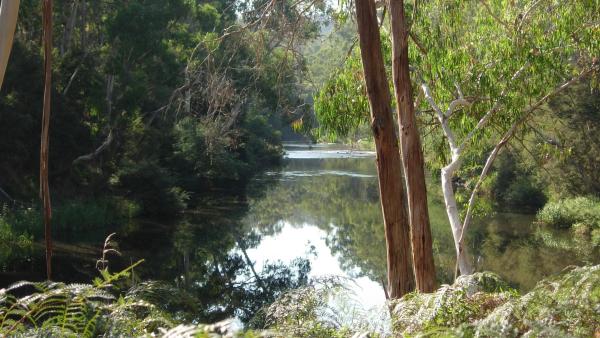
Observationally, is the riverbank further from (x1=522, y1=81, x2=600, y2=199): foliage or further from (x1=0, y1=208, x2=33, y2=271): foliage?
(x1=522, y1=81, x2=600, y2=199): foliage

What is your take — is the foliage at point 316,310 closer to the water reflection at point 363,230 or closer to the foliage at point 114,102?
the water reflection at point 363,230

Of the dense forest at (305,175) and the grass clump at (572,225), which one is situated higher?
the dense forest at (305,175)

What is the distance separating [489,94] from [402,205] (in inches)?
122

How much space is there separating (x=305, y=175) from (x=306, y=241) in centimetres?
1564

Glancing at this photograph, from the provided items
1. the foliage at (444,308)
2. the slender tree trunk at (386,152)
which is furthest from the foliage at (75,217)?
the foliage at (444,308)

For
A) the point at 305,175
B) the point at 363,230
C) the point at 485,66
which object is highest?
the point at 485,66

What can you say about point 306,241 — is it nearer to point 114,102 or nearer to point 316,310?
point 114,102

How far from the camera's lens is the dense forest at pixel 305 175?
3.55m

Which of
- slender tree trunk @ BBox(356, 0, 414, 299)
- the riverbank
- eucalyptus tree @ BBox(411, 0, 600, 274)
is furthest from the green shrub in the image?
the riverbank

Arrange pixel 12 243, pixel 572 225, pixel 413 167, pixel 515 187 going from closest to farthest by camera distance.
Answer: pixel 413 167 → pixel 12 243 → pixel 572 225 → pixel 515 187

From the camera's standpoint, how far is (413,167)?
544cm

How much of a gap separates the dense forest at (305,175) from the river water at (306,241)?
0.09 m

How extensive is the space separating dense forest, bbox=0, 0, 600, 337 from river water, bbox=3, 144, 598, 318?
0.09m

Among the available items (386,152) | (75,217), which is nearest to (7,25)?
(386,152)
